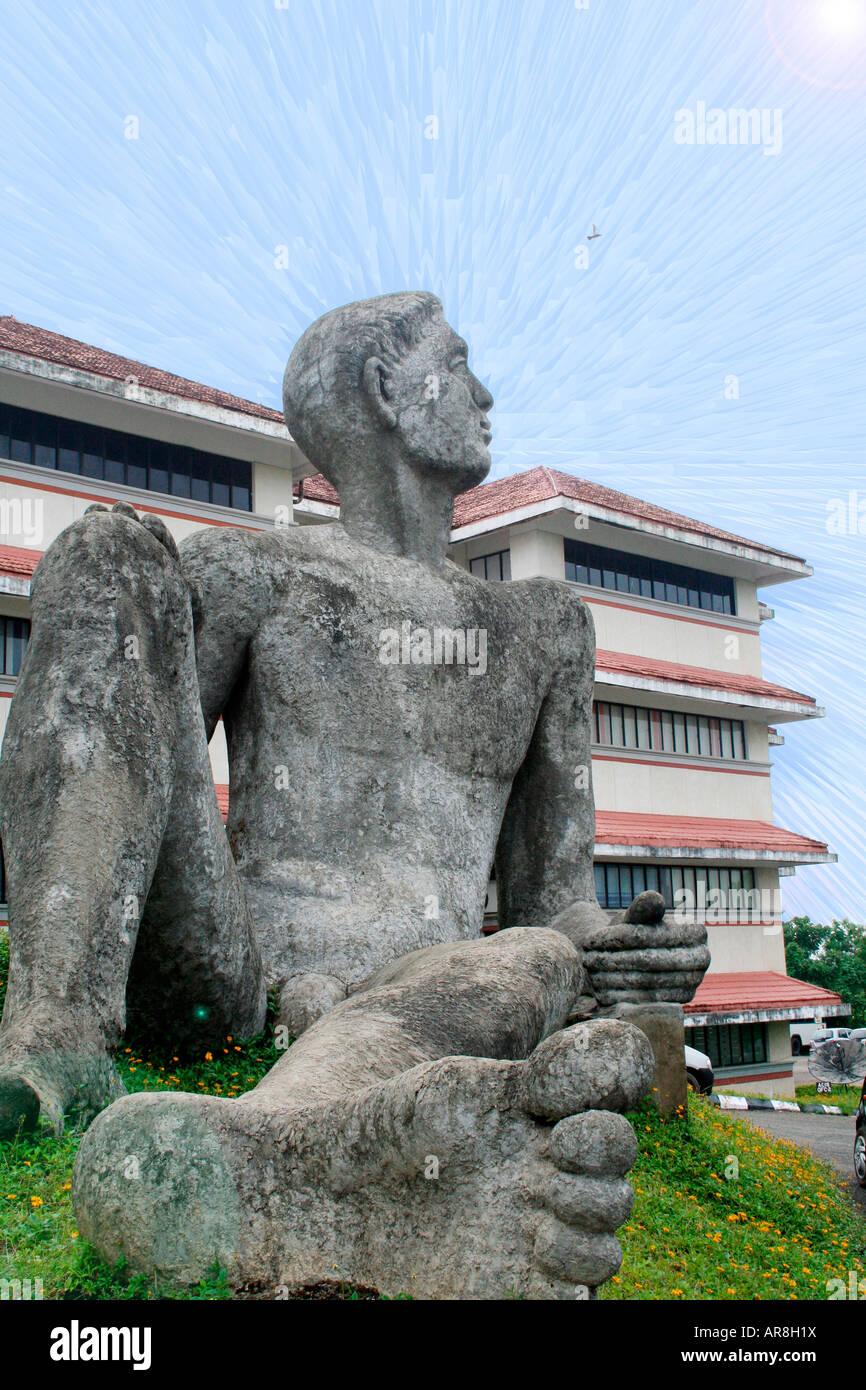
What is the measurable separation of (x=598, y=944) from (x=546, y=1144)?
202cm

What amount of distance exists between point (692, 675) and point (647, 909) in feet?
75.2

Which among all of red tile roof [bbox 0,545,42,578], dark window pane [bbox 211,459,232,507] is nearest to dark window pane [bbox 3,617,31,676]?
red tile roof [bbox 0,545,42,578]

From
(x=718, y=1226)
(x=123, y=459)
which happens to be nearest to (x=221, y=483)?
(x=123, y=459)

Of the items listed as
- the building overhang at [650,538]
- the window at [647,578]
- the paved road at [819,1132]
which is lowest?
the paved road at [819,1132]

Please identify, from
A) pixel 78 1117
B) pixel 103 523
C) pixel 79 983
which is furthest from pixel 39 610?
pixel 78 1117

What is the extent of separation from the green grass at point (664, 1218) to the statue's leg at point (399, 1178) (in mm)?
96

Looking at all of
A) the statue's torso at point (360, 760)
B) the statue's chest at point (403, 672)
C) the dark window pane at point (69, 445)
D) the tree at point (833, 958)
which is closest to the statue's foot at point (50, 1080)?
the statue's torso at point (360, 760)

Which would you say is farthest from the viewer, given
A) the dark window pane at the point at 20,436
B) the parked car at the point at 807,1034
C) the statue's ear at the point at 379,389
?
the parked car at the point at 807,1034

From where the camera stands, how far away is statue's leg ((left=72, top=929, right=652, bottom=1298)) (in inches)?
87.0

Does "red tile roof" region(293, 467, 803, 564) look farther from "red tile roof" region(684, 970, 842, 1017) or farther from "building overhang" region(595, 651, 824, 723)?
"red tile roof" region(684, 970, 842, 1017)

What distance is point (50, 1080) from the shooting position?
2799 mm

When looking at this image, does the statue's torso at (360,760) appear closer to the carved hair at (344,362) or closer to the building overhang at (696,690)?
the carved hair at (344,362)

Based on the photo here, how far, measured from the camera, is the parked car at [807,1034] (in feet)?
130
